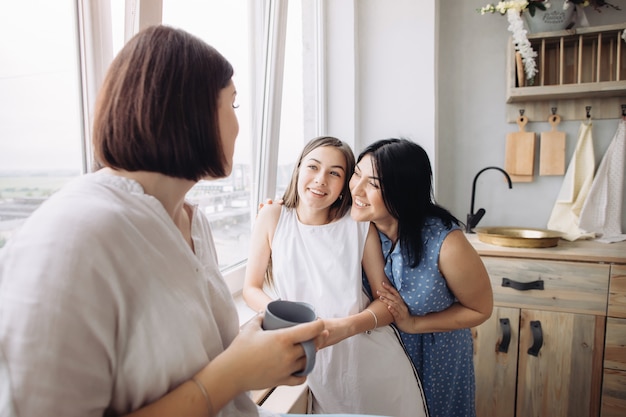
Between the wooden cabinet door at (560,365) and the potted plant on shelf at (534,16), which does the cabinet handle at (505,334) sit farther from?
the potted plant on shelf at (534,16)

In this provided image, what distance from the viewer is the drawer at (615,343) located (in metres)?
1.74

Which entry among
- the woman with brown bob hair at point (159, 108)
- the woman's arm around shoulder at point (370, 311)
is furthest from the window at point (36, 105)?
the woman's arm around shoulder at point (370, 311)

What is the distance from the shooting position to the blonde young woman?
3.82 ft

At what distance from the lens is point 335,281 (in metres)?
1.19

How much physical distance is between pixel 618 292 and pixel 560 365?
0.42m

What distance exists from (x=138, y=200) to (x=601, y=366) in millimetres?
2116

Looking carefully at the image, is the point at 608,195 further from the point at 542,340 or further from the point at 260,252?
the point at 260,252

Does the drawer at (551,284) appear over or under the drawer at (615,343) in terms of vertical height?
over

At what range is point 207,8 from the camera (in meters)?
1.35

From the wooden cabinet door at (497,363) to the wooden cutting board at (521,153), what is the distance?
89 cm

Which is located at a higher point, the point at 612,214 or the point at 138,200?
the point at 138,200

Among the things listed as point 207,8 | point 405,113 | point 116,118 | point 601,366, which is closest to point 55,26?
point 116,118

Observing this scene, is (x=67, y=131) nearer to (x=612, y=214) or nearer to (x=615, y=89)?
(x=615, y=89)

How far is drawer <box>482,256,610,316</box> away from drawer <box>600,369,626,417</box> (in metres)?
0.28
